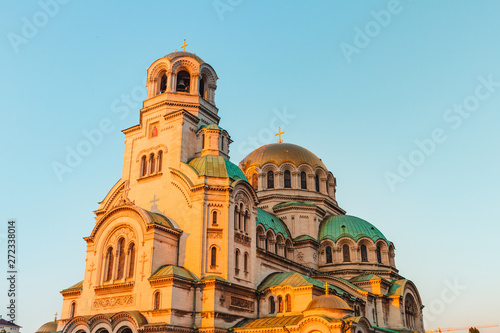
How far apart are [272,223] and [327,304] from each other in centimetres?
1297

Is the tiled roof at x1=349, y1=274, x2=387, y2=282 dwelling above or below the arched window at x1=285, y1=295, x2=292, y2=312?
above

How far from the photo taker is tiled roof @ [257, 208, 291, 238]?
37.1 meters

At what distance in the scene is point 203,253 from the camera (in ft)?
95.0

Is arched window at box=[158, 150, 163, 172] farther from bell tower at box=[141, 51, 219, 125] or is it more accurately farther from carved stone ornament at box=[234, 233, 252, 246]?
carved stone ornament at box=[234, 233, 252, 246]

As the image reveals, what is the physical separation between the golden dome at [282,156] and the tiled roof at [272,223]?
21.4 ft

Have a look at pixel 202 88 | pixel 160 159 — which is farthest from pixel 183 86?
pixel 160 159

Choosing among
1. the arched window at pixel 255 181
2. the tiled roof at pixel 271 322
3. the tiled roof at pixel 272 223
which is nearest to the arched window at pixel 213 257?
the tiled roof at pixel 271 322

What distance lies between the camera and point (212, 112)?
121 feet

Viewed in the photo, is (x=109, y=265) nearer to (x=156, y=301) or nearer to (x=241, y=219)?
(x=156, y=301)

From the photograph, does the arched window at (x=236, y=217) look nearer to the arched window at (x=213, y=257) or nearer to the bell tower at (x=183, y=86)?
the arched window at (x=213, y=257)

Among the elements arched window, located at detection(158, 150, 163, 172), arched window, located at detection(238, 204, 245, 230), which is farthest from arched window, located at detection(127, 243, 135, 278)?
arched window, located at detection(238, 204, 245, 230)

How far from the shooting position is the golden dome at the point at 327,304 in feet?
86.0

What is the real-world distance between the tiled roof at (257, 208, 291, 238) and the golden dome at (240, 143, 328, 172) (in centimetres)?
651

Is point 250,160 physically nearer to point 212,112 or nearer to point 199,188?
point 212,112
